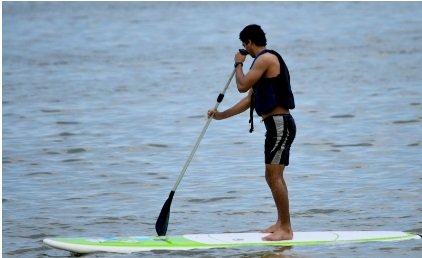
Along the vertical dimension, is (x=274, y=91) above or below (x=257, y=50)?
below

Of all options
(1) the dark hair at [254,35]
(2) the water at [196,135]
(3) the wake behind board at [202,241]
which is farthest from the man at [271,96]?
(2) the water at [196,135]

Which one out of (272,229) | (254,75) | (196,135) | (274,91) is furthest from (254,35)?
(196,135)

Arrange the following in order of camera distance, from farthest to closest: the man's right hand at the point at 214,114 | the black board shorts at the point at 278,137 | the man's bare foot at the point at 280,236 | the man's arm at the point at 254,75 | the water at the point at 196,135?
the water at the point at 196,135 < the man's right hand at the point at 214,114 < the man's bare foot at the point at 280,236 < the black board shorts at the point at 278,137 < the man's arm at the point at 254,75

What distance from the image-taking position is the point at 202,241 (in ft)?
29.2

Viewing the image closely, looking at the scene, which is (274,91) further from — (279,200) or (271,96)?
(279,200)

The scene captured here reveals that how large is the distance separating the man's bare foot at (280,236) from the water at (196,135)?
105 mm

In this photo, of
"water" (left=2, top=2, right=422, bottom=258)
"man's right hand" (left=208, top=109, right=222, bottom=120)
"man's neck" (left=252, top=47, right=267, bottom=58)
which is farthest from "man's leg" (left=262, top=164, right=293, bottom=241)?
"man's neck" (left=252, top=47, right=267, bottom=58)

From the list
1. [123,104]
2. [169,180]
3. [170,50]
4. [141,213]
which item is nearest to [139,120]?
[123,104]

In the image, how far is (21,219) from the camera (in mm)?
10453

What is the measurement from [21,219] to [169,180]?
2254 millimetres

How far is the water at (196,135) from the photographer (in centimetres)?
1025

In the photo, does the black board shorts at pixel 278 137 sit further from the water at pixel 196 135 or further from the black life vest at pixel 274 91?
the water at pixel 196 135

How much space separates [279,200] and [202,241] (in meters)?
0.71

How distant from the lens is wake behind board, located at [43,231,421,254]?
8711 mm
